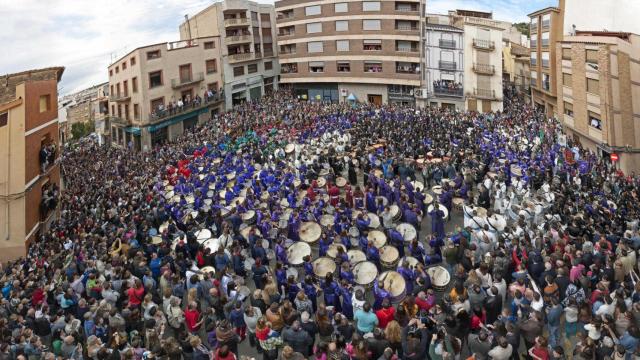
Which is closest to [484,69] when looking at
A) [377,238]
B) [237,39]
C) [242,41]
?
[242,41]

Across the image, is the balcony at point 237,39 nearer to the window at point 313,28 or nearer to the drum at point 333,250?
the window at point 313,28

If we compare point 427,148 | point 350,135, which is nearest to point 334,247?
point 427,148

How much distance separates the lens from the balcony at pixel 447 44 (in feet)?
149

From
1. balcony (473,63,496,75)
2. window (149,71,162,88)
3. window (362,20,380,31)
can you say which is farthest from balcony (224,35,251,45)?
balcony (473,63,496,75)

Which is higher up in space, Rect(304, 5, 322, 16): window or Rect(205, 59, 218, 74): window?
Rect(304, 5, 322, 16): window

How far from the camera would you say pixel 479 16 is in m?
54.2

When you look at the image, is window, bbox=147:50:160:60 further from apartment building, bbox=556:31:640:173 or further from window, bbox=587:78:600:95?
window, bbox=587:78:600:95

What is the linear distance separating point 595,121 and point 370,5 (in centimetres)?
2556

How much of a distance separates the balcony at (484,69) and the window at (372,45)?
1019cm

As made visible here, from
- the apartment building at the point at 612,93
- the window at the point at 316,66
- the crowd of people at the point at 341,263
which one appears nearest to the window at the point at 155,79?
the window at the point at 316,66

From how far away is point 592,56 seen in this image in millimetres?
32094

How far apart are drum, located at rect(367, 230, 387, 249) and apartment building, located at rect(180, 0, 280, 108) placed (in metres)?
38.7

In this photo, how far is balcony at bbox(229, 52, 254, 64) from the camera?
50.4 metres

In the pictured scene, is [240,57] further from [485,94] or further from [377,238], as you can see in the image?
[377,238]
